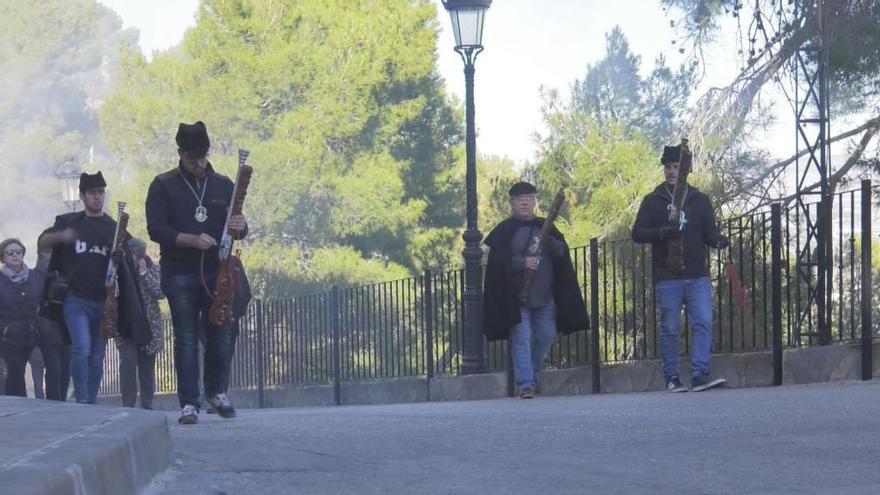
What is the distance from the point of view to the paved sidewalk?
5.38 meters

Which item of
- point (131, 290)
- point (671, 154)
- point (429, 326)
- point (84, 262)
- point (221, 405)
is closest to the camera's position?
point (221, 405)

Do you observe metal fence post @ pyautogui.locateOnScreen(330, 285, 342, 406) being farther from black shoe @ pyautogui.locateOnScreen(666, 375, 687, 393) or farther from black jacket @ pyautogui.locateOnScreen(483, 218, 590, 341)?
black shoe @ pyautogui.locateOnScreen(666, 375, 687, 393)

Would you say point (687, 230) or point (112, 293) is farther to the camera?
point (687, 230)

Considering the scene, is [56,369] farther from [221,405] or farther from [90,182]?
[221,405]

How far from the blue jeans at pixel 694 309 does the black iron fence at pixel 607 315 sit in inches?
22.1

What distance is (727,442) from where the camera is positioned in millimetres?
6617

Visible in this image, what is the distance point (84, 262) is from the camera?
33.8ft

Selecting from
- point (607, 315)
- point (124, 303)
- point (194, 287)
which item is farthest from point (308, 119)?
point (194, 287)

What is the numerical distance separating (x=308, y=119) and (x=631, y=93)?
32.4 ft

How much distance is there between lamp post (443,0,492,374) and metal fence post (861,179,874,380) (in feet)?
14.4

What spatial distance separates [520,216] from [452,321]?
5838 millimetres

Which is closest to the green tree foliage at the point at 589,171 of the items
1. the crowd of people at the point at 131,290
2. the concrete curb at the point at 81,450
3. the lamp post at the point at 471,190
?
the lamp post at the point at 471,190

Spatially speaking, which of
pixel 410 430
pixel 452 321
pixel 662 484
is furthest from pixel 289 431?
pixel 452 321

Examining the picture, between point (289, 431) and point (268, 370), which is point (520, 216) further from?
point (268, 370)
